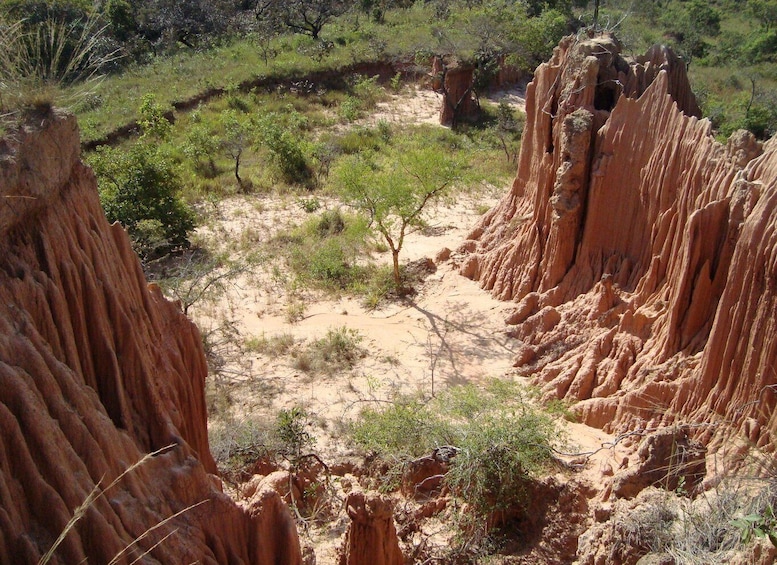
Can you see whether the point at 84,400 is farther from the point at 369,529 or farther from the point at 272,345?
the point at 272,345

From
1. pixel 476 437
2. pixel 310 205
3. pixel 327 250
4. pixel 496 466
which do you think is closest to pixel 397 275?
pixel 327 250

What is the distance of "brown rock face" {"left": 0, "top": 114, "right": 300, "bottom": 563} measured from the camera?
4.31 m

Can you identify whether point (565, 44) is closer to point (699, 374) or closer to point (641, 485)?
point (699, 374)

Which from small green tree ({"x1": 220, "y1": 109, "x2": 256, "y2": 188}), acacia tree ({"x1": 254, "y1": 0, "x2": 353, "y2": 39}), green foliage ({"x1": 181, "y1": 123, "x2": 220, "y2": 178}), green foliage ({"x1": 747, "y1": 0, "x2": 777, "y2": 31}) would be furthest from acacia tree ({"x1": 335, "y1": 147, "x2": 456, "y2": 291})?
green foliage ({"x1": 747, "y1": 0, "x2": 777, "y2": 31})

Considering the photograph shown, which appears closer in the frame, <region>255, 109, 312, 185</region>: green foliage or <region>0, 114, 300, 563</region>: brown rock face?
<region>0, 114, 300, 563</region>: brown rock face

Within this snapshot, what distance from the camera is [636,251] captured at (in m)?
11.3

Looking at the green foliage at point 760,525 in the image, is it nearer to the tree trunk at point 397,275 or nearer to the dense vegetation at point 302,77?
the tree trunk at point 397,275

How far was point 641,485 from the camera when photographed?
308 inches

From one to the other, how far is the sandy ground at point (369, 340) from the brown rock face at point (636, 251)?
2.04 ft

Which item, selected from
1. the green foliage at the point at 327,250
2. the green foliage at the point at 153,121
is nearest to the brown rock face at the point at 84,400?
the green foliage at the point at 327,250

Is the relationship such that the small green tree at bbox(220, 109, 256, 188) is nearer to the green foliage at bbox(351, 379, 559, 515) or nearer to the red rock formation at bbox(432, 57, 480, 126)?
the red rock formation at bbox(432, 57, 480, 126)

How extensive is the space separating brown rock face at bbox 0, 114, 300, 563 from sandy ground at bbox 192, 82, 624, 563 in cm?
481

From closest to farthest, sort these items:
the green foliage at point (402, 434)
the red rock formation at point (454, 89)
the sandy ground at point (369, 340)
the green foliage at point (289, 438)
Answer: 1. the green foliage at point (289, 438)
2. the green foliage at point (402, 434)
3. the sandy ground at point (369, 340)
4. the red rock formation at point (454, 89)

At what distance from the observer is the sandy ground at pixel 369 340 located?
38.5 ft
